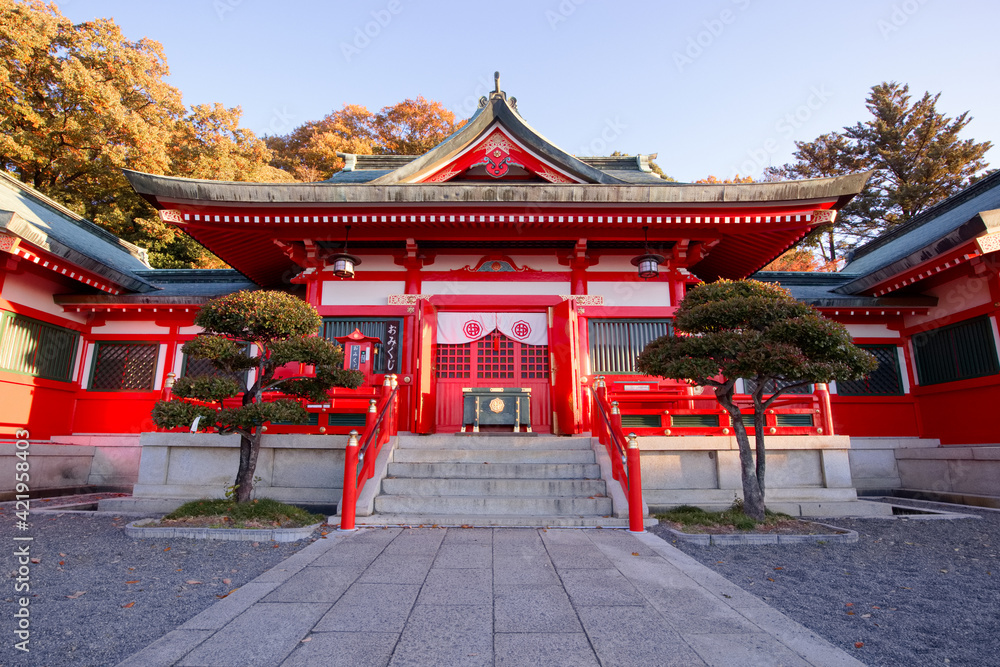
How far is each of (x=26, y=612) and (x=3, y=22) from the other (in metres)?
22.8

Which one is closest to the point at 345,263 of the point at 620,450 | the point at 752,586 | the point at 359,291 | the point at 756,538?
the point at 359,291

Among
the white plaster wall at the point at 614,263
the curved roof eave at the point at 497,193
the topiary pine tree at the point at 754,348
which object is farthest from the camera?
the white plaster wall at the point at 614,263

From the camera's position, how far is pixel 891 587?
171 inches

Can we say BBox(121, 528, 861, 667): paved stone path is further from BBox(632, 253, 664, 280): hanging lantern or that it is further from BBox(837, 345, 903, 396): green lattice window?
BBox(837, 345, 903, 396): green lattice window

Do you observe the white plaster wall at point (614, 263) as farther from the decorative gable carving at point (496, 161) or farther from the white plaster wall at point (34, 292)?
the white plaster wall at point (34, 292)

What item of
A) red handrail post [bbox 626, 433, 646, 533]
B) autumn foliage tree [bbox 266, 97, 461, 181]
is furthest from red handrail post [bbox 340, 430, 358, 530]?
autumn foliage tree [bbox 266, 97, 461, 181]

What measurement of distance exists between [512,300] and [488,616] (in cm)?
719

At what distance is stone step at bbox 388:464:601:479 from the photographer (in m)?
7.38

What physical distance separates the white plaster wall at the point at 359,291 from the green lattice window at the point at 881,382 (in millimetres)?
10134

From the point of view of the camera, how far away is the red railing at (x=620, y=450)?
20.6 ft

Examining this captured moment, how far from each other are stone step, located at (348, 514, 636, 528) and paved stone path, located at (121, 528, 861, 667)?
4.07ft

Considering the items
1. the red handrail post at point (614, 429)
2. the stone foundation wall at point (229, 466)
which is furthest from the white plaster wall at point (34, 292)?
the red handrail post at point (614, 429)

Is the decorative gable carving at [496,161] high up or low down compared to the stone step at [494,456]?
up

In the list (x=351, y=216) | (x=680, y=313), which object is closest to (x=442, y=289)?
(x=351, y=216)
